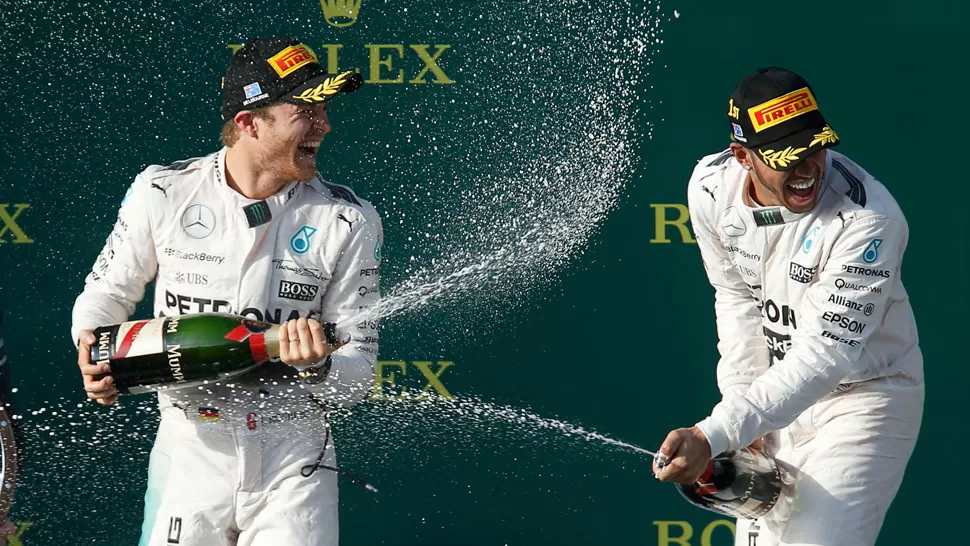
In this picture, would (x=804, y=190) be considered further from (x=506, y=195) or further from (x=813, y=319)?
(x=506, y=195)

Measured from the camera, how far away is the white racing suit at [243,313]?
303cm

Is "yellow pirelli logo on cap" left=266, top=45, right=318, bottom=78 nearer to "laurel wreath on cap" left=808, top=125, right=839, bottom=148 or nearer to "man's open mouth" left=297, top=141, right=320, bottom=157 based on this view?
"man's open mouth" left=297, top=141, right=320, bottom=157

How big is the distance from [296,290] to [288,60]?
59cm

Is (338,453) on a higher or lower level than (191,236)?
lower

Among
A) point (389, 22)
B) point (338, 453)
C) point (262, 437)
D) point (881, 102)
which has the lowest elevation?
point (338, 453)

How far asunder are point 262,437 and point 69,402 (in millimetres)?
A: 1492

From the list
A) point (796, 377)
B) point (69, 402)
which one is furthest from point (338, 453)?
point (796, 377)

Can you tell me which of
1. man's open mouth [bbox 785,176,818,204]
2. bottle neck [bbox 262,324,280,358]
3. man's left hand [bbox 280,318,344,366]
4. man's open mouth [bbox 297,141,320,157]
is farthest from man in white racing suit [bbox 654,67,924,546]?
man's open mouth [bbox 297,141,320,157]

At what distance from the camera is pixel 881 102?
167 inches

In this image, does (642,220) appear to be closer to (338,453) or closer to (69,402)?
(338,453)

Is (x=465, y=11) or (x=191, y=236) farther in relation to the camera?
(x=465, y=11)

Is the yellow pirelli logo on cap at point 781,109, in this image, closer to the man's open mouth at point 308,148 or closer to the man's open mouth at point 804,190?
the man's open mouth at point 804,190

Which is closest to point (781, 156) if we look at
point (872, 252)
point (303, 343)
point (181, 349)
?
point (872, 252)

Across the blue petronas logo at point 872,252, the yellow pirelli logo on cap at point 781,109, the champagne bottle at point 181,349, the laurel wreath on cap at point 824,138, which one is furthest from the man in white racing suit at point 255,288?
the blue petronas logo at point 872,252
